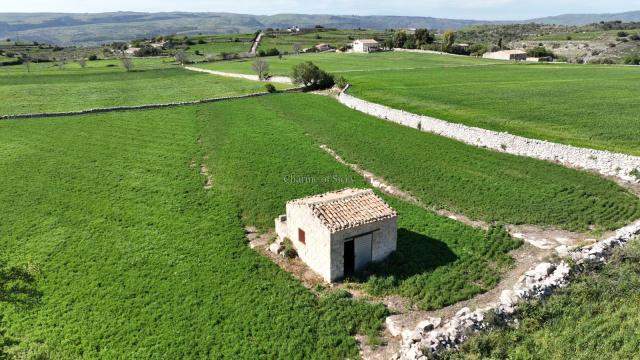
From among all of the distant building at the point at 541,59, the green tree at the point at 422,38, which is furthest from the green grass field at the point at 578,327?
the green tree at the point at 422,38

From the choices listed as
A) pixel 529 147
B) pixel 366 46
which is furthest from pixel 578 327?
pixel 366 46

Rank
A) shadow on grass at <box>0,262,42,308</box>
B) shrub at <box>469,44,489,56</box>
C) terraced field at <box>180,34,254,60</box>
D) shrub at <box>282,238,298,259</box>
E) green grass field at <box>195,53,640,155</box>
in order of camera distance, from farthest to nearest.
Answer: terraced field at <box>180,34,254,60</box>, shrub at <box>469,44,489,56</box>, green grass field at <box>195,53,640,155</box>, shrub at <box>282,238,298,259</box>, shadow on grass at <box>0,262,42,308</box>

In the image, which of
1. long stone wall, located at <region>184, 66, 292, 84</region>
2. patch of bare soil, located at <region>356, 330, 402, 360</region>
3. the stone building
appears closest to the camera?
patch of bare soil, located at <region>356, 330, 402, 360</region>

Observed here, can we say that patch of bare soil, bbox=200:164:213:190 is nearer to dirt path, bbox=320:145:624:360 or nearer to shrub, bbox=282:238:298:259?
shrub, bbox=282:238:298:259

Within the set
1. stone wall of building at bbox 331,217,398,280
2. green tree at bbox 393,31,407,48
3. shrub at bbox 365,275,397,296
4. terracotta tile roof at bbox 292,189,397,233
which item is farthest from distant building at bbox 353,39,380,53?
shrub at bbox 365,275,397,296

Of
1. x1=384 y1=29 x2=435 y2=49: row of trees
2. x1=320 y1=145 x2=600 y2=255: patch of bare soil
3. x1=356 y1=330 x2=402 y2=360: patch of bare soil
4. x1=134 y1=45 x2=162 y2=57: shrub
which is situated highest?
x1=384 y1=29 x2=435 y2=49: row of trees

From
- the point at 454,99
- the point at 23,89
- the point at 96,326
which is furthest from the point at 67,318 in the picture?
the point at 23,89

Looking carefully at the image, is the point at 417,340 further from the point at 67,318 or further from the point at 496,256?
the point at 67,318
